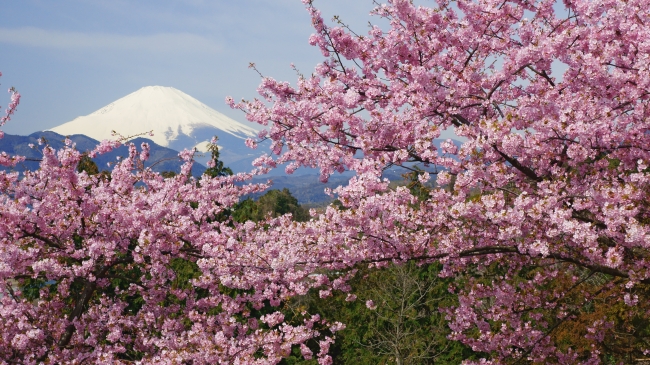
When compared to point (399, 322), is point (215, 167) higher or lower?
higher

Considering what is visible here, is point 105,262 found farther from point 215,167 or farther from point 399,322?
point 215,167

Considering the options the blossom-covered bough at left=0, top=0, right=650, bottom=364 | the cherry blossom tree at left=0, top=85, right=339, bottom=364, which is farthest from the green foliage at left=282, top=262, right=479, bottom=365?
the cherry blossom tree at left=0, top=85, right=339, bottom=364

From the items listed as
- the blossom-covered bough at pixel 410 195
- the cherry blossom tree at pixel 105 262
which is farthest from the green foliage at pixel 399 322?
the cherry blossom tree at pixel 105 262

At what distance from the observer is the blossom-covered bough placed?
18.0ft

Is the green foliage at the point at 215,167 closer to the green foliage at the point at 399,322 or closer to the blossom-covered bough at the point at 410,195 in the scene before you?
the green foliage at the point at 399,322

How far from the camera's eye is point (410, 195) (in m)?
5.95

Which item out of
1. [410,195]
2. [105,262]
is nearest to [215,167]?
[105,262]

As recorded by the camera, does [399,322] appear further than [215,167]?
No

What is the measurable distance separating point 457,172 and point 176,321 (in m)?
5.06

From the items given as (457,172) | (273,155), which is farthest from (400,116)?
(273,155)

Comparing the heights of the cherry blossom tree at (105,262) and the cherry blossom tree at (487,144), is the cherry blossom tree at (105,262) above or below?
below

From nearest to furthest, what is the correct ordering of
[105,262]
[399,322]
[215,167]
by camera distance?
[105,262], [399,322], [215,167]

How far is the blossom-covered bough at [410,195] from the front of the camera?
548cm

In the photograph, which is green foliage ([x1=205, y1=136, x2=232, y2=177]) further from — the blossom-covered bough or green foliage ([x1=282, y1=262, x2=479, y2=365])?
the blossom-covered bough
